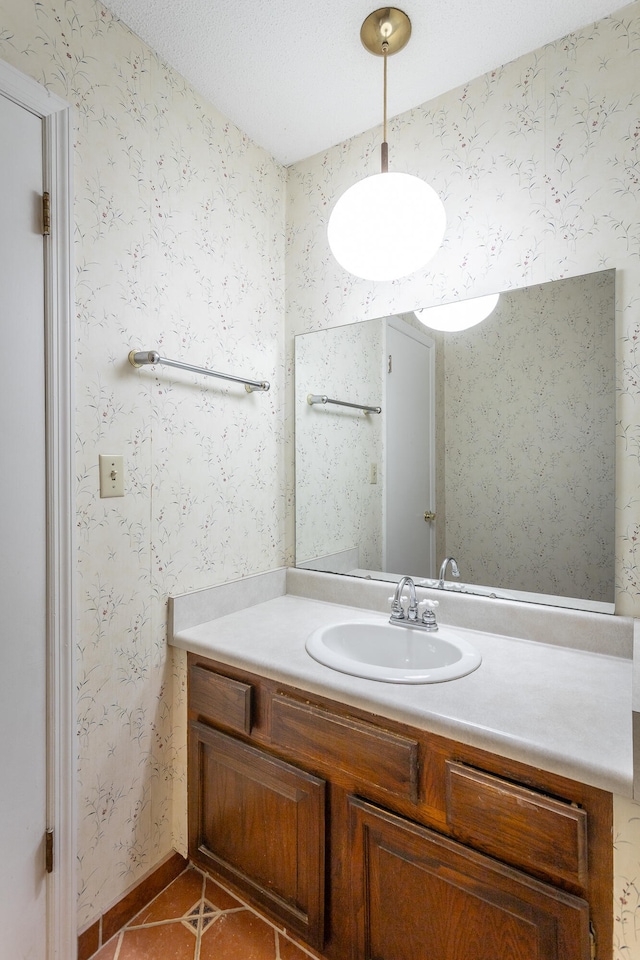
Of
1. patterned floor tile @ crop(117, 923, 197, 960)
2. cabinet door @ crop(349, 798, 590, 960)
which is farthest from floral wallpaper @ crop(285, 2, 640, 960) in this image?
patterned floor tile @ crop(117, 923, 197, 960)

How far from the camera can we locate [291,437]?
6.45 ft

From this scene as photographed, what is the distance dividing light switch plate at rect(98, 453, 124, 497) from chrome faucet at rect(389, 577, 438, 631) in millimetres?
877

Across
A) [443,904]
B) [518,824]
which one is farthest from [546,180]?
A: [443,904]

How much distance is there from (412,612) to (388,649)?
0.14 m

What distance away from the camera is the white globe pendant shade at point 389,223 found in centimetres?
125

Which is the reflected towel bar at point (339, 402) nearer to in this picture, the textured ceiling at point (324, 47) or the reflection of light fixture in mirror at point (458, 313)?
the reflection of light fixture in mirror at point (458, 313)

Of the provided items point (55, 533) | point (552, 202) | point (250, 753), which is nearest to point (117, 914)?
point (250, 753)

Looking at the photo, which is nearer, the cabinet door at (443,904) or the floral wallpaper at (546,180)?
the cabinet door at (443,904)

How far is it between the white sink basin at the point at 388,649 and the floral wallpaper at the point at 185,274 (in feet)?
1.50

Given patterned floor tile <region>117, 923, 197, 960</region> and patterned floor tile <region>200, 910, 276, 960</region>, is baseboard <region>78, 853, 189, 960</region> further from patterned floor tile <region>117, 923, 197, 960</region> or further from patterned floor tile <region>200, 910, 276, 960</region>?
patterned floor tile <region>200, 910, 276, 960</region>

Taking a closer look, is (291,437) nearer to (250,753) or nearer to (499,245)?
(499,245)

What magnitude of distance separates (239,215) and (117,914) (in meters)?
2.24

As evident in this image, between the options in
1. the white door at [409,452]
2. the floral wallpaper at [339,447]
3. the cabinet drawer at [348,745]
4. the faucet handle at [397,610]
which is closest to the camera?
the cabinet drawer at [348,745]

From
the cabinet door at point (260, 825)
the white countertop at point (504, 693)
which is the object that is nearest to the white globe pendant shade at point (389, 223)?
the white countertop at point (504, 693)
